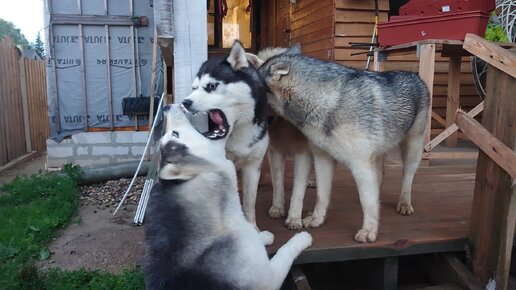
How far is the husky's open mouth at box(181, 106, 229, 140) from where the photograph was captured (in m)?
2.15

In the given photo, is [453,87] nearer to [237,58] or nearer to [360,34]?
[360,34]

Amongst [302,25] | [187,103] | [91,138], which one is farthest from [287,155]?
[302,25]

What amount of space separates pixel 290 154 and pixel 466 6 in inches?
107

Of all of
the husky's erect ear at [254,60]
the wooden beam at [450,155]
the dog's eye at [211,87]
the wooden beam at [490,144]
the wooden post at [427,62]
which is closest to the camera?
the wooden beam at [490,144]

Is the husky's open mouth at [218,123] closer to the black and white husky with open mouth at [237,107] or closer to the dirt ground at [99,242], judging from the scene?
the black and white husky with open mouth at [237,107]

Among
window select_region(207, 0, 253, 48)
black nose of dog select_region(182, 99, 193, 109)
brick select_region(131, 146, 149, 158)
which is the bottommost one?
brick select_region(131, 146, 149, 158)

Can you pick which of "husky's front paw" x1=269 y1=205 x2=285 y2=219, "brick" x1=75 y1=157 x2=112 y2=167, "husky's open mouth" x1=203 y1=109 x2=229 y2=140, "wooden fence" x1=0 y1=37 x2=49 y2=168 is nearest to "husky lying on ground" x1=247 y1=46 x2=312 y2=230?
"husky's front paw" x1=269 y1=205 x2=285 y2=219

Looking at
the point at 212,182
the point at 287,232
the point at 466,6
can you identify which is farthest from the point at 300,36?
the point at 212,182

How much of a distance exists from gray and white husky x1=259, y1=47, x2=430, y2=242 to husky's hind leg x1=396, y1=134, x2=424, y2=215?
0.32 m

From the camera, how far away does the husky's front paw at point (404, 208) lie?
3135mm

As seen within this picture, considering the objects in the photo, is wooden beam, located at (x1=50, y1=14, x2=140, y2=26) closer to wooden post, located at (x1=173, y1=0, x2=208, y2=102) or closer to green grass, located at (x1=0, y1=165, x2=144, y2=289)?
green grass, located at (x1=0, y1=165, x2=144, y2=289)

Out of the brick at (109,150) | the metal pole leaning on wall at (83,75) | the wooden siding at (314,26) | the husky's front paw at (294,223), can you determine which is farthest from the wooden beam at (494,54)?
the metal pole leaning on wall at (83,75)

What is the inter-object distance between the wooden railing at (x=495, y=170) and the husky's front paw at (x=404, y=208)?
0.56 m

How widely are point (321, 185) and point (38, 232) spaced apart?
2741 millimetres
